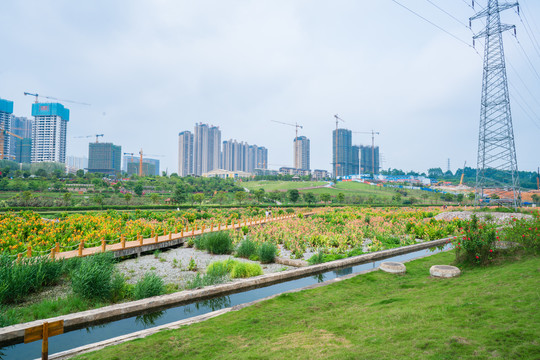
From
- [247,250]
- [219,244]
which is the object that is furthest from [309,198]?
[247,250]

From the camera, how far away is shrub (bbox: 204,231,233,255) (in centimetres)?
1276

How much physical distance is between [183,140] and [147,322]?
158936mm

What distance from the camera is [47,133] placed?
12231cm

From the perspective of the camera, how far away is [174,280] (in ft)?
28.7

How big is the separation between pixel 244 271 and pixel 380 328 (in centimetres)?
530

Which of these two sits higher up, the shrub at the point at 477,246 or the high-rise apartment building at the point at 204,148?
Answer: the high-rise apartment building at the point at 204,148

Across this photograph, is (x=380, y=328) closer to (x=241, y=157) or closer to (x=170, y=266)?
(x=170, y=266)

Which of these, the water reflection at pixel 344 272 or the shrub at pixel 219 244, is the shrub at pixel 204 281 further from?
the shrub at pixel 219 244

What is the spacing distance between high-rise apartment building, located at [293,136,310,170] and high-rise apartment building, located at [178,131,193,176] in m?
57.3

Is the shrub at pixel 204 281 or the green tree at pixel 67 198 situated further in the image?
the green tree at pixel 67 198

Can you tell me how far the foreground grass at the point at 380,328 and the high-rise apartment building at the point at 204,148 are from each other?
153510 mm

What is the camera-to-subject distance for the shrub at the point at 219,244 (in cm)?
1276

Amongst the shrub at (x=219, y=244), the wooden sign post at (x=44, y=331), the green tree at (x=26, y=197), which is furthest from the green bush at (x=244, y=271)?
the green tree at (x=26, y=197)

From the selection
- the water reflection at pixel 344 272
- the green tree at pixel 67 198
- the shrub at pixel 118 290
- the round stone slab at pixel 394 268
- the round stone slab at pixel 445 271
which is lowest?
the water reflection at pixel 344 272
